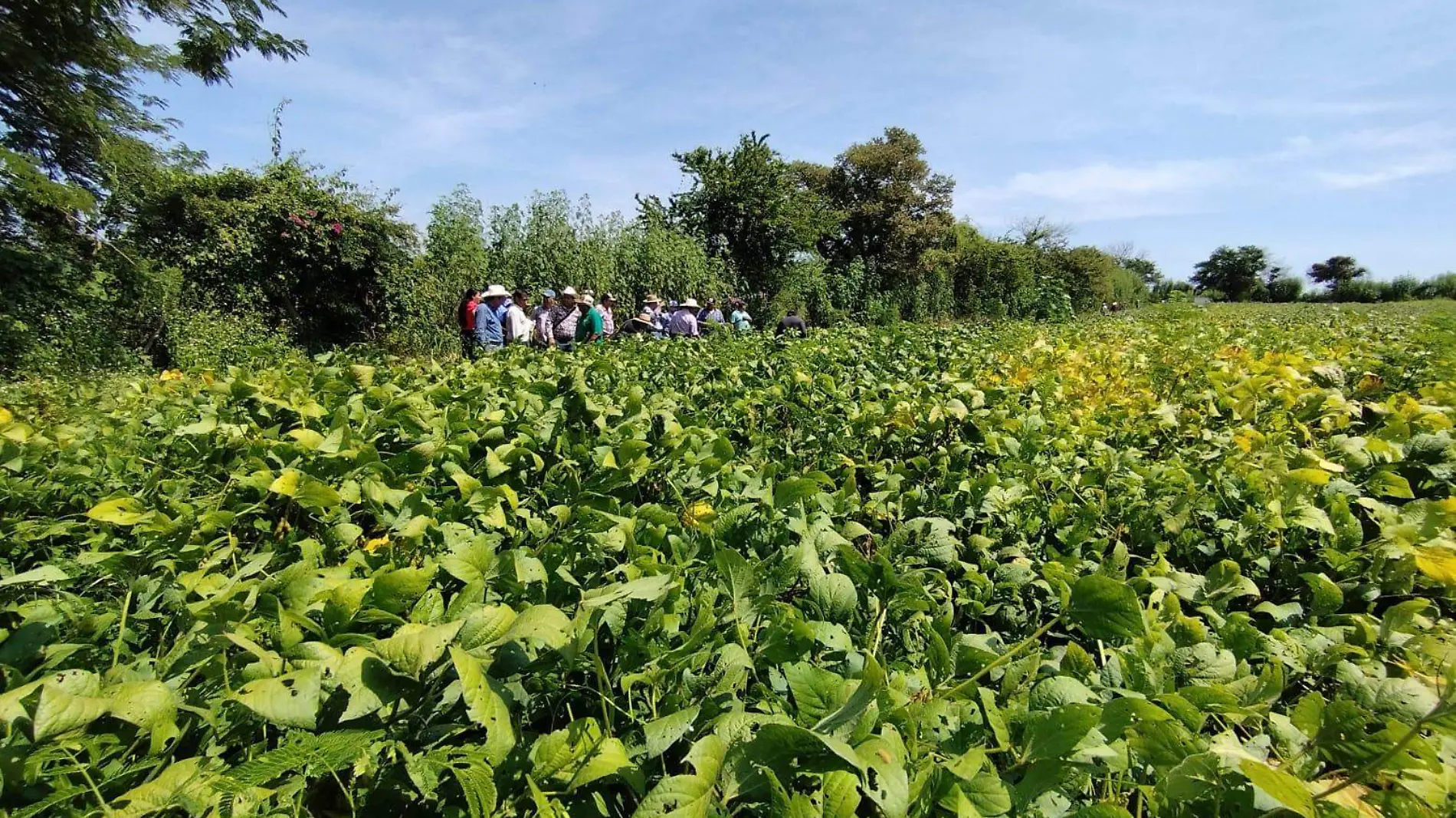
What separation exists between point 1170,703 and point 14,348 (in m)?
12.0

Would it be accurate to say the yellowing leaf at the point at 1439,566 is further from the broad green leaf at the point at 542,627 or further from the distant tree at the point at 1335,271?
the distant tree at the point at 1335,271

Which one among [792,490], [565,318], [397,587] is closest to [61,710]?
[397,587]

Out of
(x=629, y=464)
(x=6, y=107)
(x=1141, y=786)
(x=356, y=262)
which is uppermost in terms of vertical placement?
(x=6, y=107)

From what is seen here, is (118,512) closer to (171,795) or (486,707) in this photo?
(171,795)

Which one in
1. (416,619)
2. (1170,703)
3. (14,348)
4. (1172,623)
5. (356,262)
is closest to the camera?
(1170,703)

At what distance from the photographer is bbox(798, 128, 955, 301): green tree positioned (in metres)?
33.2

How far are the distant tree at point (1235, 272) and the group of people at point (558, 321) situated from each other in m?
87.9

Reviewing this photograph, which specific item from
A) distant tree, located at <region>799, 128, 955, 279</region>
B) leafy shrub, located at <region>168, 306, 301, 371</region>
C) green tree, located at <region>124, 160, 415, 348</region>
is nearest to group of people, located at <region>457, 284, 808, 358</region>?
green tree, located at <region>124, 160, 415, 348</region>

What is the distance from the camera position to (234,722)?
817 mm

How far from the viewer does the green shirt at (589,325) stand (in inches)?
384

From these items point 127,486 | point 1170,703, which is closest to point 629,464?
point 1170,703

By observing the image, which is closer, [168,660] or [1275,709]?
[168,660]

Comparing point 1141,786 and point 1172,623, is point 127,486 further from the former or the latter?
point 1172,623

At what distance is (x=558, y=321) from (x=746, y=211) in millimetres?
11002
